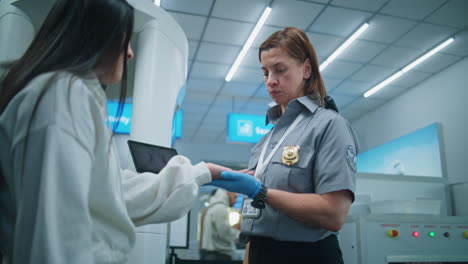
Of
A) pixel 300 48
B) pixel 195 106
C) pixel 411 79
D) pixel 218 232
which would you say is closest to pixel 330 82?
pixel 411 79

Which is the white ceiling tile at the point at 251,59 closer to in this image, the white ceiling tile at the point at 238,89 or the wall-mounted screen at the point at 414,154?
the white ceiling tile at the point at 238,89

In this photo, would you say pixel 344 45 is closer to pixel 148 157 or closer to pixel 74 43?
pixel 148 157

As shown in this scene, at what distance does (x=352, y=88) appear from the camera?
696 cm

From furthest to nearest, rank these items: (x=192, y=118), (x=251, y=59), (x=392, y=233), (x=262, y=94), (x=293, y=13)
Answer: (x=192, y=118)
(x=262, y=94)
(x=251, y=59)
(x=293, y=13)
(x=392, y=233)

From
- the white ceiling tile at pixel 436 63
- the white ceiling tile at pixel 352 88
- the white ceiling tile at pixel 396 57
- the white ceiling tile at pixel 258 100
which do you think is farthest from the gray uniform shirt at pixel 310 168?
the white ceiling tile at pixel 258 100

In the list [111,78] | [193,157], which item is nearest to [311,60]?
[111,78]

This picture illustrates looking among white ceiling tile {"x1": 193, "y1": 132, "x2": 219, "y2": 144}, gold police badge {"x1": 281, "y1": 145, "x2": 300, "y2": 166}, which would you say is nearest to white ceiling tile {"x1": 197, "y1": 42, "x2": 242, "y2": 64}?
white ceiling tile {"x1": 193, "y1": 132, "x2": 219, "y2": 144}

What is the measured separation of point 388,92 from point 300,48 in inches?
254

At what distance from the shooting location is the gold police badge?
1213mm

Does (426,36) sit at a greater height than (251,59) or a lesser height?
greater

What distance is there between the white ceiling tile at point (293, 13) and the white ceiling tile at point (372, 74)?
1.87 metres

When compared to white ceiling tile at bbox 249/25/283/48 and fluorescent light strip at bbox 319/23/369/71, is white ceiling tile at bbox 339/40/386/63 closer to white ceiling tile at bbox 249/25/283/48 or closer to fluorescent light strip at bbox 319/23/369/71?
fluorescent light strip at bbox 319/23/369/71

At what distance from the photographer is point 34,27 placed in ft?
7.12

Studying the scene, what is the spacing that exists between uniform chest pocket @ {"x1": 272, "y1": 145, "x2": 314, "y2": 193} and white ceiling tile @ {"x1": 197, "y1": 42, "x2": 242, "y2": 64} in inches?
179
